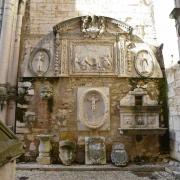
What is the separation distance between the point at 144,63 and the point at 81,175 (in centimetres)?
304

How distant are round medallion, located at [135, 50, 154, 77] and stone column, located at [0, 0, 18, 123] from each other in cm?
306

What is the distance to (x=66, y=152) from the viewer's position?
208 inches

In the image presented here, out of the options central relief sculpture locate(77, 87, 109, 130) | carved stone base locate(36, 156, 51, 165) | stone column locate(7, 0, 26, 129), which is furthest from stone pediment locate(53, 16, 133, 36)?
carved stone base locate(36, 156, 51, 165)

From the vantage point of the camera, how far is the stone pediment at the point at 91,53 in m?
5.89

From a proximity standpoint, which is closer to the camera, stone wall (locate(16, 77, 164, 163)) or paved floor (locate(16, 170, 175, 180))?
paved floor (locate(16, 170, 175, 180))

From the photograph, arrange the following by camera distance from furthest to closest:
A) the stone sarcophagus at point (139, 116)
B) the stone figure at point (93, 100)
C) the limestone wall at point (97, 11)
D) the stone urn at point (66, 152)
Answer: the limestone wall at point (97, 11)
the stone figure at point (93, 100)
the stone sarcophagus at point (139, 116)
the stone urn at point (66, 152)

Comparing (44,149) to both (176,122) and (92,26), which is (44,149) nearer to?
(176,122)

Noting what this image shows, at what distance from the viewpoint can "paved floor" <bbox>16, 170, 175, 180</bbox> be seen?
13.8 ft

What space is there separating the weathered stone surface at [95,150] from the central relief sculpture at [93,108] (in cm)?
35

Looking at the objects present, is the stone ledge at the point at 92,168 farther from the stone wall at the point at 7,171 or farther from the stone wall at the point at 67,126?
the stone wall at the point at 7,171

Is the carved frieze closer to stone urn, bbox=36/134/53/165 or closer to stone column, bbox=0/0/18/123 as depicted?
stone column, bbox=0/0/18/123

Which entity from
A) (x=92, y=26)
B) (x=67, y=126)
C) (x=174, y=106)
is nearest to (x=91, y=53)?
(x=92, y=26)

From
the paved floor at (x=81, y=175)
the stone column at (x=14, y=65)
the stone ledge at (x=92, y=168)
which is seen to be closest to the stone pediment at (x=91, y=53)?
the stone column at (x=14, y=65)

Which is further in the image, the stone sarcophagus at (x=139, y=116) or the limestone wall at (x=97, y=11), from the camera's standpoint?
the limestone wall at (x=97, y=11)
